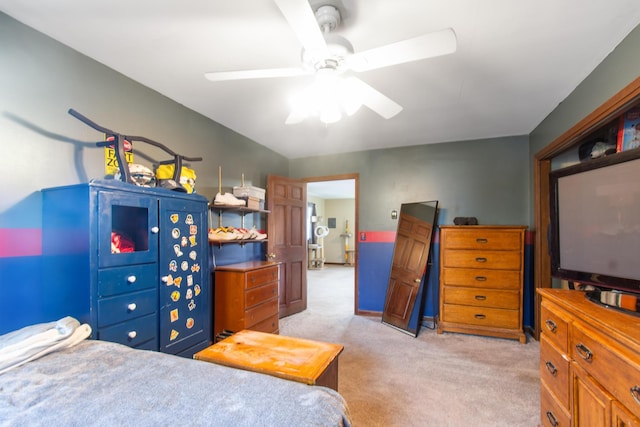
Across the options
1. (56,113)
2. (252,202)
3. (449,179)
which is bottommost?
(252,202)

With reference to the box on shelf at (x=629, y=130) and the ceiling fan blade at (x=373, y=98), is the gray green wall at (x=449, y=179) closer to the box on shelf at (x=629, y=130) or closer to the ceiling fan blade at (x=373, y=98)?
the box on shelf at (x=629, y=130)

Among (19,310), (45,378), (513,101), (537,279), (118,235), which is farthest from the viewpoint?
(537,279)

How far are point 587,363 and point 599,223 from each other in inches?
28.6

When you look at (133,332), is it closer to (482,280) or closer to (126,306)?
(126,306)

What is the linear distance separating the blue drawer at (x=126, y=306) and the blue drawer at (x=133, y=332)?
32 mm

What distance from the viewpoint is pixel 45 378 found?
0.99m

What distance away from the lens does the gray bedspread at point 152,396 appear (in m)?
0.79

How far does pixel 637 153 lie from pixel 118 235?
9.07 ft

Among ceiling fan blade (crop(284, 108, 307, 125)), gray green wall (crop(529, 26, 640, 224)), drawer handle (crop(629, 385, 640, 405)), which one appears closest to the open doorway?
gray green wall (crop(529, 26, 640, 224))

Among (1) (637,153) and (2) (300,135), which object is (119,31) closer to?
(2) (300,135)

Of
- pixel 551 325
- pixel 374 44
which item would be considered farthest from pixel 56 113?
pixel 551 325

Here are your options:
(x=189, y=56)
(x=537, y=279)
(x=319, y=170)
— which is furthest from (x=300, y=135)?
(x=537, y=279)

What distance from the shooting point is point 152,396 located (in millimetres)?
889

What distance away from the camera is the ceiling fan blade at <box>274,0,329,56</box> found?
3.33 ft
